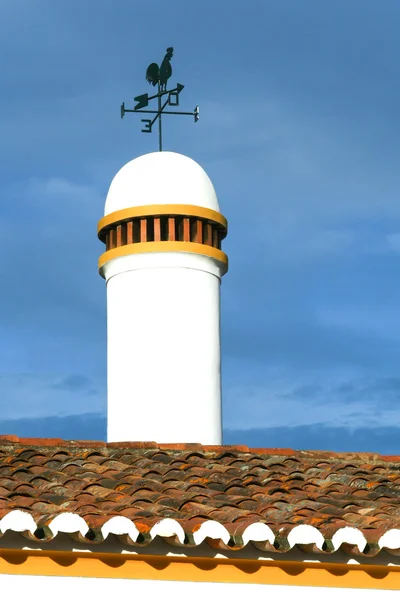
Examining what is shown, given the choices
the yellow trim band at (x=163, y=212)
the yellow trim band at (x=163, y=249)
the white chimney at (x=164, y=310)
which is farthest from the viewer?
the yellow trim band at (x=163, y=212)

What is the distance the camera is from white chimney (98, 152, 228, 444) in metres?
14.1

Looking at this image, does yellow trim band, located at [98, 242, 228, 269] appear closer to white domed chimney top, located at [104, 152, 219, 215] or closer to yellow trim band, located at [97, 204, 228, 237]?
yellow trim band, located at [97, 204, 228, 237]

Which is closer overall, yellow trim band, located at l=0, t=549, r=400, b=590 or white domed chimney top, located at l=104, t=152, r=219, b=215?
yellow trim band, located at l=0, t=549, r=400, b=590

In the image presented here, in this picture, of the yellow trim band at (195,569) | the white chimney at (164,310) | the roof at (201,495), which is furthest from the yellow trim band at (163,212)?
the yellow trim band at (195,569)

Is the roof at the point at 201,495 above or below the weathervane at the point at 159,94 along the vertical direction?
below

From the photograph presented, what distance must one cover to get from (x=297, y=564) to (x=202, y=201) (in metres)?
7.03

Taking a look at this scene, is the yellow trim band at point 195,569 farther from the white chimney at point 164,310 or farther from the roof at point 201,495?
the white chimney at point 164,310

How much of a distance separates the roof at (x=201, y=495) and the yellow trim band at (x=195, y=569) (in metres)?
0.19

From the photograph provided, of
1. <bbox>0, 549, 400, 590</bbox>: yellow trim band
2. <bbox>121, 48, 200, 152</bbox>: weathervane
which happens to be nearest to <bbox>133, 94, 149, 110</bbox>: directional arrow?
<bbox>121, 48, 200, 152</bbox>: weathervane

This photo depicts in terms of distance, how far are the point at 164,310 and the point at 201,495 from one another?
4.88 m

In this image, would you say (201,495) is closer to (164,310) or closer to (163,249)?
(164,310)

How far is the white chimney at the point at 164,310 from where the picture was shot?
1411cm

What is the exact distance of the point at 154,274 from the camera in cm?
1434

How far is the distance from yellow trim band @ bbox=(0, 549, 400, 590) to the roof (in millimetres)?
185
